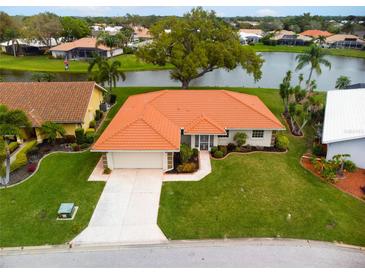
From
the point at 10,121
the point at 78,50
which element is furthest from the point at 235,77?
the point at 10,121

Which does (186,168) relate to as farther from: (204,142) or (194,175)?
(204,142)

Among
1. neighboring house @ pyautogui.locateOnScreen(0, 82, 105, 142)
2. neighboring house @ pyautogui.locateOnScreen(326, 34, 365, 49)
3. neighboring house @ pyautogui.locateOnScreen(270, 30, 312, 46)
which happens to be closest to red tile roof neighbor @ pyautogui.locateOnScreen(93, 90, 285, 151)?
neighboring house @ pyautogui.locateOnScreen(0, 82, 105, 142)

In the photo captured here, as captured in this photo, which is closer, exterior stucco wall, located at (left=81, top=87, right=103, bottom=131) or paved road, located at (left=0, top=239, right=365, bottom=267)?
paved road, located at (left=0, top=239, right=365, bottom=267)

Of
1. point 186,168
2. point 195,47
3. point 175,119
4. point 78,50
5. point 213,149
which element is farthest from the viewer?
point 78,50

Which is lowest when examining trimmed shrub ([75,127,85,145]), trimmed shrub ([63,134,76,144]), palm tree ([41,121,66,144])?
trimmed shrub ([63,134,76,144])

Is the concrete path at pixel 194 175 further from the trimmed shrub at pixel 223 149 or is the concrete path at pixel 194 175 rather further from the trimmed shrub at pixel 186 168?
the trimmed shrub at pixel 223 149

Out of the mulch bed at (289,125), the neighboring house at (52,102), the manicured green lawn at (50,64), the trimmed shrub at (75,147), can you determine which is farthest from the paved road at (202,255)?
the manicured green lawn at (50,64)

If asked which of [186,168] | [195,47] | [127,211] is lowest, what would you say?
[127,211]

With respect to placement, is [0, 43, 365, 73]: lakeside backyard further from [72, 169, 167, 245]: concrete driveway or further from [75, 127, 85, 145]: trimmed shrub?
[72, 169, 167, 245]: concrete driveway
